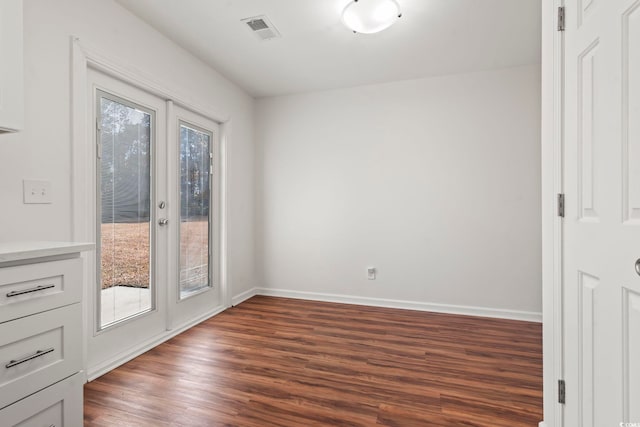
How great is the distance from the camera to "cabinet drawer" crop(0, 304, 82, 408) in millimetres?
1120

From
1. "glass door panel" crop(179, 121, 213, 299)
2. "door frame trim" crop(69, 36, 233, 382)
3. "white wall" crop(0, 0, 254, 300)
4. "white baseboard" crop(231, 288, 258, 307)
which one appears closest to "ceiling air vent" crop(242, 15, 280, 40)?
"white wall" crop(0, 0, 254, 300)

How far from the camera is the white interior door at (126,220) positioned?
7.02 ft

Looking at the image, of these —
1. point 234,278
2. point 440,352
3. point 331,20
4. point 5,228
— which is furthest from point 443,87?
point 5,228

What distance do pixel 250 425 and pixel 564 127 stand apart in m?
1.91

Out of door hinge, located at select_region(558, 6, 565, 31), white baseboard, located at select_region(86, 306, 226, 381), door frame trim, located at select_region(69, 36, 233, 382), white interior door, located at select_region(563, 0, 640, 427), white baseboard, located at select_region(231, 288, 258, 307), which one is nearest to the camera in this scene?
white interior door, located at select_region(563, 0, 640, 427)

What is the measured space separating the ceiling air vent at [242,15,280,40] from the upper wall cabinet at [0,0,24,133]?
55.8 inches

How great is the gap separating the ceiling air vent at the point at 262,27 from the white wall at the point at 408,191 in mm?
1253

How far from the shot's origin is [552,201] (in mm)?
1316

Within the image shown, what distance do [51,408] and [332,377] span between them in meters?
1.39

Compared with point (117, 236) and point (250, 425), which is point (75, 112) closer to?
point (117, 236)

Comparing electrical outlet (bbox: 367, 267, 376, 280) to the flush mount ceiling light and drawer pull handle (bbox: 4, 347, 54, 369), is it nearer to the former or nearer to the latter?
the flush mount ceiling light

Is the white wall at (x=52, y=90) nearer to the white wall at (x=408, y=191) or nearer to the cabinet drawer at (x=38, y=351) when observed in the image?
the cabinet drawer at (x=38, y=351)

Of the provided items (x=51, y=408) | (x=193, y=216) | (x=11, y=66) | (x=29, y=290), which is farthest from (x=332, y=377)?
(x=11, y=66)

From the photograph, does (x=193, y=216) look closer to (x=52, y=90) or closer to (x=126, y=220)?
(x=126, y=220)
